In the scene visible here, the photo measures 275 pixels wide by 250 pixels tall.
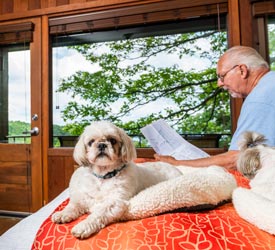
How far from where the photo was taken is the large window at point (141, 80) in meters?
2.34

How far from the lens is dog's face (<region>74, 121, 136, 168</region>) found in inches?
37.3

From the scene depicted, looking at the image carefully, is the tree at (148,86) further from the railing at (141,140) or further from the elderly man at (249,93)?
the elderly man at (249,93)

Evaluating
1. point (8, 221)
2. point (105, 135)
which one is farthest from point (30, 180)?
point (105, 135)

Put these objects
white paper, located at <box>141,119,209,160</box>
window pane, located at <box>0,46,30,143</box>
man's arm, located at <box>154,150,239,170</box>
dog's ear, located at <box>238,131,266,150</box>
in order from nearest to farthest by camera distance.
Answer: dog's ear, located at <box>238,131,266,150</box>, man's arm, located at <box>154,150,239,170</box>, white paper, located at <box>141,119,209,160</box>, window pane, located at <box>0,46,30,143</box>

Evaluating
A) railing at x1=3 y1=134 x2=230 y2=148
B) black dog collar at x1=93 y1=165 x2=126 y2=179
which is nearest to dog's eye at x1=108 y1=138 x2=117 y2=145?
black dog collar at x1=93 y1=165 x2=126 y2=179

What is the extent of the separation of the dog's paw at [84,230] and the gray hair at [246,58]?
132cm

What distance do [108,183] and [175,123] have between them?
160 centimetres

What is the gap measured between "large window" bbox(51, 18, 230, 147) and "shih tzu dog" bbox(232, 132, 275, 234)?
4.83 feet

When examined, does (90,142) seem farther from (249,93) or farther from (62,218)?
(249,93)

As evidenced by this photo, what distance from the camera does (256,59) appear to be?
151 cm

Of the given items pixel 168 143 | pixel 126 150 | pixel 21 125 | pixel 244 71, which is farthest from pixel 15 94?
pixel 244 71

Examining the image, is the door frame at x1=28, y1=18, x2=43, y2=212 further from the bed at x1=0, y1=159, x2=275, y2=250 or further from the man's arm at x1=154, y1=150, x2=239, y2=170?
the bed at x1=0, y1=159, x2=275, y2=250

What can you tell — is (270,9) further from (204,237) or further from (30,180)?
(30,180)

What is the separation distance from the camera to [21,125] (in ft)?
9.02
